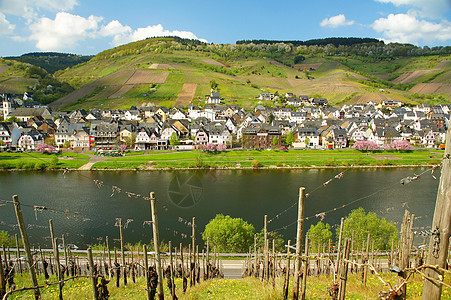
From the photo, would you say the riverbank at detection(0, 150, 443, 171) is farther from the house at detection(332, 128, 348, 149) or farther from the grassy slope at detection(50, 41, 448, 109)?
the grassy slope at detection(50, 41, 448, 109)

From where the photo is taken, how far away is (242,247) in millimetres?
12719

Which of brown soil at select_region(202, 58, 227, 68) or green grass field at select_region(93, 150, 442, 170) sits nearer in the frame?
green grass field at select_region(93, 150, 442, 170)

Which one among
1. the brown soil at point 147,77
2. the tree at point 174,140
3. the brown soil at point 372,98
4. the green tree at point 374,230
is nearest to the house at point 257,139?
the tree at point 174,140

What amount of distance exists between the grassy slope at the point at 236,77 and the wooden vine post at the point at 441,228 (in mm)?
60740

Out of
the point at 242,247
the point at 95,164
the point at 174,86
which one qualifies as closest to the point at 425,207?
the point at 242,247

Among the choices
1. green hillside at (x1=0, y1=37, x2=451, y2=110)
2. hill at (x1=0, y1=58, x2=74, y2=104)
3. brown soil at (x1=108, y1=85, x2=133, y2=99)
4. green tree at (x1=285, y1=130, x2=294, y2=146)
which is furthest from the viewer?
hill at (x1=0, y1=58, x2=74, y2=104)

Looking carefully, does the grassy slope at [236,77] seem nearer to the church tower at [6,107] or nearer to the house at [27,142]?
the church tower at [6,107]

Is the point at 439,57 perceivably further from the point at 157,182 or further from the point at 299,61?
the point at 157,182

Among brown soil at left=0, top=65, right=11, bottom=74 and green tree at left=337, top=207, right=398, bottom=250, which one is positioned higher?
brown soil at left=0, top=65, right=11, bottom=74

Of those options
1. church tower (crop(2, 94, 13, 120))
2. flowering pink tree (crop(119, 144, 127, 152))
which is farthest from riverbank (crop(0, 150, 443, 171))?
Answer: church tower (crop(2, 94, 13, 120))

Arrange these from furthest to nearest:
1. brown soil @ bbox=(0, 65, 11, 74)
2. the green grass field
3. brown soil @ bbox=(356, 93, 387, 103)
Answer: brown soil @ bbox=(0, 65, 11, 74), brown soil @ bbox=(356, 93, 387, 103), the green grass field

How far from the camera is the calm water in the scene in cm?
1535

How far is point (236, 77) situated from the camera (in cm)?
9475

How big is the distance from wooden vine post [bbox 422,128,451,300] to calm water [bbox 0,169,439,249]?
8.93 meters
